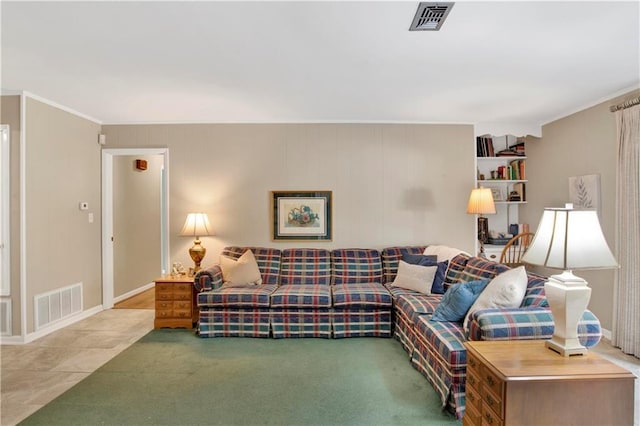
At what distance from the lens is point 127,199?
5199 millimetres

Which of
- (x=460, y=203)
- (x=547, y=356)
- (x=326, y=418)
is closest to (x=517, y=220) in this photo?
(x=460, y=203)

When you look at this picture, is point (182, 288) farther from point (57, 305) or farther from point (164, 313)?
point (57, 305)

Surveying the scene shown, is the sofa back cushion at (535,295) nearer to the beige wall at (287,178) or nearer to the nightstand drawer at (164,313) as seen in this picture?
the beige wall at (287,178)

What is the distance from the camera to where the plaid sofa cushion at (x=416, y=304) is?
2.99 meters

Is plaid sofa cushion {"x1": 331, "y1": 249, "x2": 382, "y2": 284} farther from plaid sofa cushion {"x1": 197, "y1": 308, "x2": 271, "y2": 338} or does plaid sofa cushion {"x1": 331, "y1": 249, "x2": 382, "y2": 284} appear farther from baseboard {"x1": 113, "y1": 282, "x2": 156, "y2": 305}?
baseboard {"x1": 113, "y1": 282, "x2": 156, "y2": 305}

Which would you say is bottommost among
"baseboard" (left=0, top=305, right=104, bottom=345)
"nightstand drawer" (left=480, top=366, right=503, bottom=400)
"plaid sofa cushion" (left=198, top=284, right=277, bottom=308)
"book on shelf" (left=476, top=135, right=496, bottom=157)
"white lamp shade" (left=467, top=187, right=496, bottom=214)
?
"baseboard" (left=0, top=305, right=104, bottom=345)

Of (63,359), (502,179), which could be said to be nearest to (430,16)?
(502,179)

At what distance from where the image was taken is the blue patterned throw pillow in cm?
262

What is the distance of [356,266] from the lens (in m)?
4.27

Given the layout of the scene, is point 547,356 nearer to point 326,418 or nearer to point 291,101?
point 326,418

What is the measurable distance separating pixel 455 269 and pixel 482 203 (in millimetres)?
1056

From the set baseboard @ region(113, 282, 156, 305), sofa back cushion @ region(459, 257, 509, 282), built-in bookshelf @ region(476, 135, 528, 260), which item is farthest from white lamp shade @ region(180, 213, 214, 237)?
built-in bookshelf @ region(476, 135, 528, 260)

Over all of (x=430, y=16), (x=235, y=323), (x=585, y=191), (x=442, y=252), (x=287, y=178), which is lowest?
(x=235, y=323)

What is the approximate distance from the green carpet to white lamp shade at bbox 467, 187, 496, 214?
1920 millimetres
